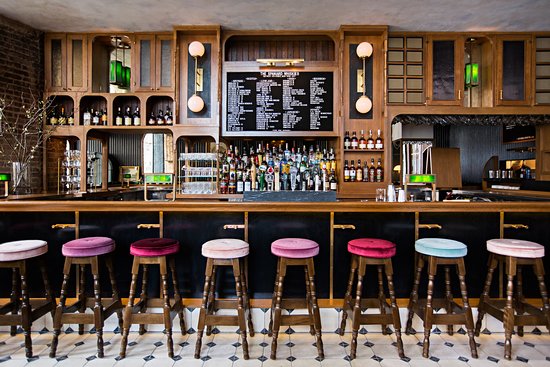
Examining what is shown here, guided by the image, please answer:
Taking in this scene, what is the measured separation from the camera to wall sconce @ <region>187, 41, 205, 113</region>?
4684 mm

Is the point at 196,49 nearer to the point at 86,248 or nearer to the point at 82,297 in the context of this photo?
the point at 86,248

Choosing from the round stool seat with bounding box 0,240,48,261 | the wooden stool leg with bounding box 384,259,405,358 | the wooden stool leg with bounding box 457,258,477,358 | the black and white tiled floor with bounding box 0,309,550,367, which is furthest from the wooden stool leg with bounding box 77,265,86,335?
the wooden stool leg with bounding box 457,258,477,358

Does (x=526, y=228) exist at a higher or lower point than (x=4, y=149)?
lower

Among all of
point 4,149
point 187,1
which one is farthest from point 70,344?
point 187,1

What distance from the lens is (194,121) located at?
4.82 meters

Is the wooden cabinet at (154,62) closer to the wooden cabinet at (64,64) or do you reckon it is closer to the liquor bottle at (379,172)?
the wooden cabinet at (64,64)

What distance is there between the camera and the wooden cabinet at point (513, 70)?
15.9 ft

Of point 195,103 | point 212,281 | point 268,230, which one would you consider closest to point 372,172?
point 268,230

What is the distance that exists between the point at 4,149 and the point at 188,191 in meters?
2.21

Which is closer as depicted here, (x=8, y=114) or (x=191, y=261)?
(x=191, y=261)

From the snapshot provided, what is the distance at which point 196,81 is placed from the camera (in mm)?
4777

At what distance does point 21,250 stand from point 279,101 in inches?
132

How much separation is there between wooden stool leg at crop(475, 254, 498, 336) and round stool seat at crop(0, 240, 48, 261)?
350 cm

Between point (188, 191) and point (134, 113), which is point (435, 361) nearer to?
point (188, 191)
